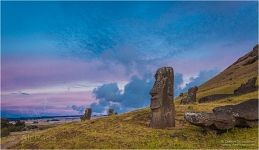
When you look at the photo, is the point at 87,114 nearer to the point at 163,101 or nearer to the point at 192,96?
the point at 192,96

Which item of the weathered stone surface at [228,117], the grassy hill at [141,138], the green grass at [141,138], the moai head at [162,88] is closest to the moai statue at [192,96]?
the grassy hill at [141,138]

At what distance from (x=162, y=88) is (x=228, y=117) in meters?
6.92

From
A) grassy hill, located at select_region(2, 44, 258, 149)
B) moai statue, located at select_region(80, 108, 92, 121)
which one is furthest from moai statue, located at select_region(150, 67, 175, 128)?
moai statue, located at select_region(80, 108, 92, 121)

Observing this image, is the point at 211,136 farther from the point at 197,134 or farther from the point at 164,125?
the point at 164,125

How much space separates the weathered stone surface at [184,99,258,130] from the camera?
2964 cm

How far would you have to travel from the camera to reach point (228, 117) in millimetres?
30578

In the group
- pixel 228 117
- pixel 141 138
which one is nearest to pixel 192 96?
pixel 228 117

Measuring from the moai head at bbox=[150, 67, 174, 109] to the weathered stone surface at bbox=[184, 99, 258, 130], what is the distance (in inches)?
199

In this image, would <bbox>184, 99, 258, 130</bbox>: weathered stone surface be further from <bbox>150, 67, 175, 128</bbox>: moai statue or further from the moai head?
the moai head

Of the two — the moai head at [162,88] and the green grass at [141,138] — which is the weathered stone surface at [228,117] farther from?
the moai head at [162,88]

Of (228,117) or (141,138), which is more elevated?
(228,117)

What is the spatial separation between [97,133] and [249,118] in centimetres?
1243

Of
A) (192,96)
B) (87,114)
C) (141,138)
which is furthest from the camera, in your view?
(192,96)

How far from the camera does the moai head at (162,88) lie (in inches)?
1377
